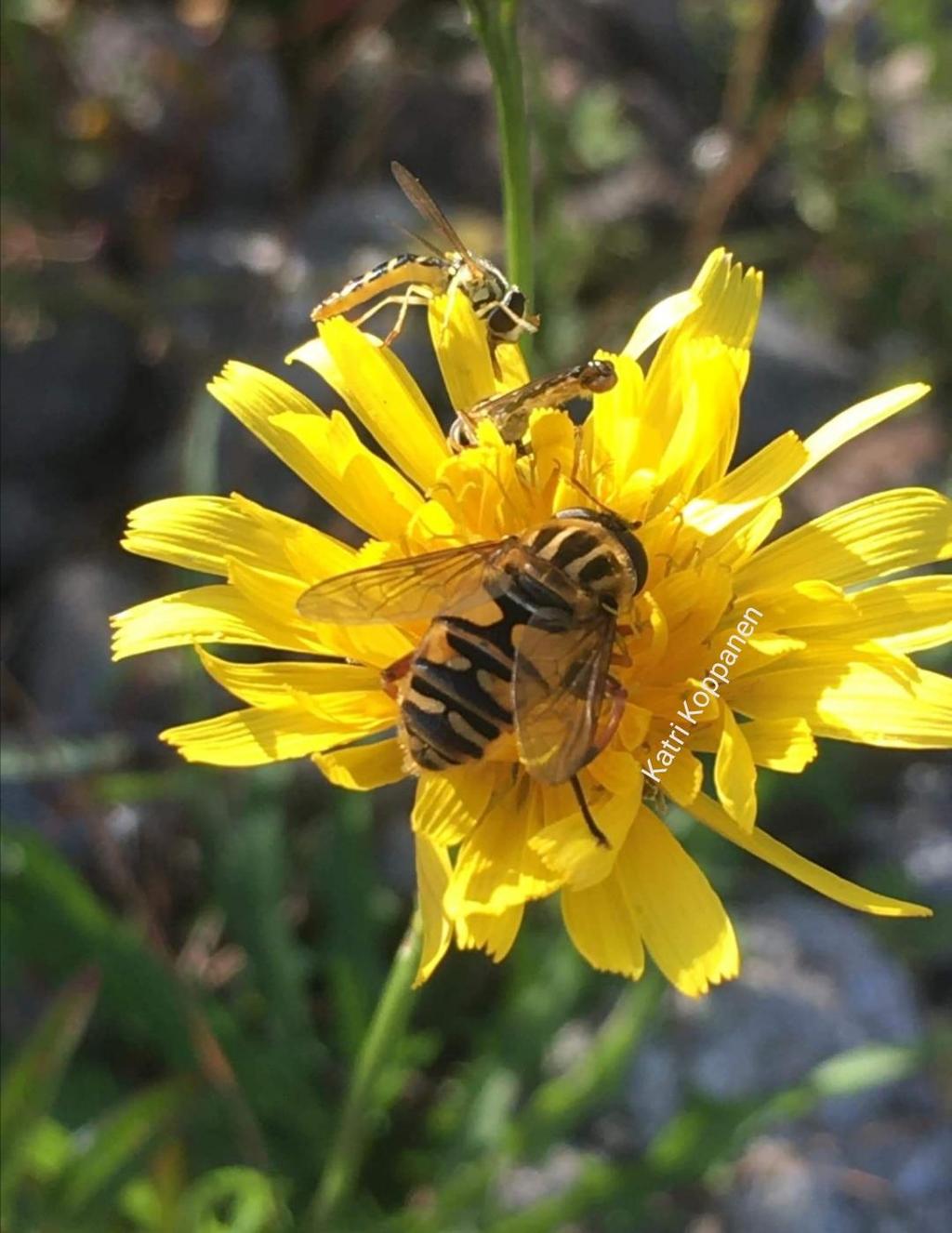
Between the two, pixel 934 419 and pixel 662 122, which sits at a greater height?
pixel 662 122

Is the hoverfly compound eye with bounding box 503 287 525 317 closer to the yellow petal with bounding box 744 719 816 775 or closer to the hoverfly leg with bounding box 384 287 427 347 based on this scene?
the hoverfly leg with bounding box 384 287 427 347

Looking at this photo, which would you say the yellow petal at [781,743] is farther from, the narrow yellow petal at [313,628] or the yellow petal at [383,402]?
the yellow petal at [383,402]

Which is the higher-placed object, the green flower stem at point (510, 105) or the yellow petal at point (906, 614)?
the green flower stem at point (510, 105)

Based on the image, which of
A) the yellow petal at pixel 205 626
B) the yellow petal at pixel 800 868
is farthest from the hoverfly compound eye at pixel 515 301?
the yellow petal at pixel 800 868

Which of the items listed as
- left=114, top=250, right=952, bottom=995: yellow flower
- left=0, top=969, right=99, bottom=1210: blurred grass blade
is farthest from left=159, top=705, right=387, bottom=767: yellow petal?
left=0, top=969, right=99, bottom=1210: blurred grass blade

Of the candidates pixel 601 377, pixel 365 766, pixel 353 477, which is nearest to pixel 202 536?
pixel 353 477

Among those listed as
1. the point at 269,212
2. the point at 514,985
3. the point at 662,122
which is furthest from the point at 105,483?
the point at 662,122

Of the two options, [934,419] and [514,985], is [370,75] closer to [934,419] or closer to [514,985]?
[934,419]
